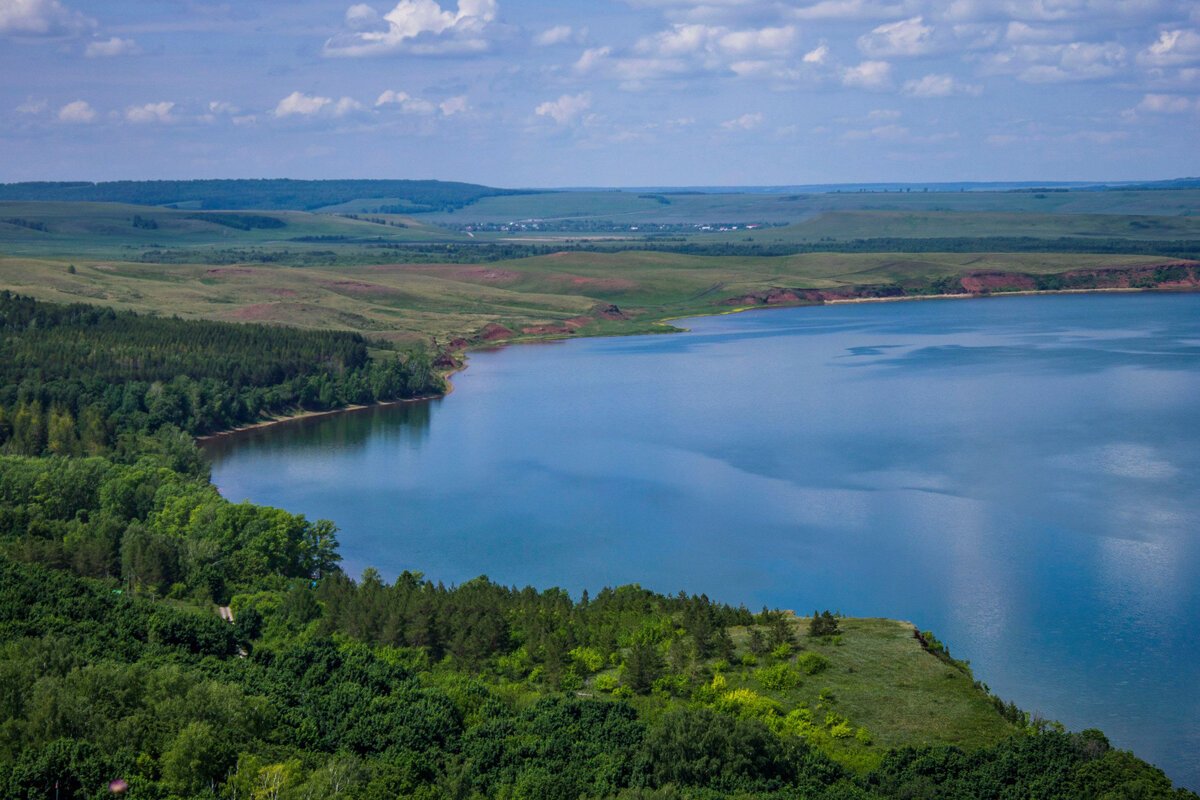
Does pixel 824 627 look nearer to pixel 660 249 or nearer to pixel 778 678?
pixel 778 678

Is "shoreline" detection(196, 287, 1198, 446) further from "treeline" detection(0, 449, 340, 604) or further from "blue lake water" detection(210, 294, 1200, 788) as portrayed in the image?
"treeline" detection(0, 449, 340, 604)

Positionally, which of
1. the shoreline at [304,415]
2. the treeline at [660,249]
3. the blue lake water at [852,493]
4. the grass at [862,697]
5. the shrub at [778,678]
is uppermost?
the treeline at [660,249]

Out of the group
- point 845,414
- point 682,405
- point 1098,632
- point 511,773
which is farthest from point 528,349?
point 511,773

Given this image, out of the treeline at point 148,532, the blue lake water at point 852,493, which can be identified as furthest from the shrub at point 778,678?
the treeline at point 148,532

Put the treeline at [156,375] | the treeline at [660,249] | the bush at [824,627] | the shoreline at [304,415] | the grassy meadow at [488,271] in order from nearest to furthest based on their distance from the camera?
the bush at [824,627] < the treeline at [156,375] < the shoreline at [304,415] < the grassy meadow at [488,271] < the treeline at [660,249]

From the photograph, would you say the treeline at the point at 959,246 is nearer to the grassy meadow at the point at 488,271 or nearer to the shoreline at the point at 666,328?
the grassy meadow at the point at 488,271

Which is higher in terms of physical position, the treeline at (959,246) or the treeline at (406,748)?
the treeline at (959,246)

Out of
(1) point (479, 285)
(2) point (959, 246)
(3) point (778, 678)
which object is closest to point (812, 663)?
(3) point (778, 678)
